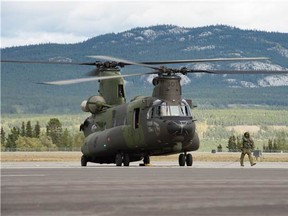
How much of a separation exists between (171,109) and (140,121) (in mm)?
2638

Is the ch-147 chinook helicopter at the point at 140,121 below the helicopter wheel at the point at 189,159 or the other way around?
the other way around

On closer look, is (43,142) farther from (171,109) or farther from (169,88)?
(171,109)

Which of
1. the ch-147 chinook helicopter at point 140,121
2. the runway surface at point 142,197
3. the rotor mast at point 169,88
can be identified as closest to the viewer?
the runway surface at point 142,197

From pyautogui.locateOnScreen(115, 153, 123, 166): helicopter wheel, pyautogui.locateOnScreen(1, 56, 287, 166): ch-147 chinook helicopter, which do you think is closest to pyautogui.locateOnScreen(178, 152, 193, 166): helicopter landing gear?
pyautogui.locateOnScreen(1, 56, 287, 166): ch-147 chinook helicopter

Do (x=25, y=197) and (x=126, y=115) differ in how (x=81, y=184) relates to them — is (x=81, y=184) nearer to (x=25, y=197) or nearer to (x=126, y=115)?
(x=25, y=197)

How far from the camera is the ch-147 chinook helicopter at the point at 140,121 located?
4562 centimetres

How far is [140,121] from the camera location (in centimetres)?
4784

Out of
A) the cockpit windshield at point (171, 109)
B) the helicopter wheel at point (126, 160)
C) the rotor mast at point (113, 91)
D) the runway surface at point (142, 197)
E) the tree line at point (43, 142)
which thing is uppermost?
the rotor mast at point (113, 91)

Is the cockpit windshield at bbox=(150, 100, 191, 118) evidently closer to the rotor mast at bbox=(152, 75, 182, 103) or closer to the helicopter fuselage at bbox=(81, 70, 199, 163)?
the helicopter fuselage at bbox=(81, 70, 199, 163)

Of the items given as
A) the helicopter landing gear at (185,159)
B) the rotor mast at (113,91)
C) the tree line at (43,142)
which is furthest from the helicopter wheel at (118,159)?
the tree line at (43,142)

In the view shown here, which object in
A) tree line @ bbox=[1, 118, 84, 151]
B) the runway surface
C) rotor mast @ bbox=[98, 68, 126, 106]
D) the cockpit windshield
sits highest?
rotor mast @ bbox=[98, 68, 126, 106]

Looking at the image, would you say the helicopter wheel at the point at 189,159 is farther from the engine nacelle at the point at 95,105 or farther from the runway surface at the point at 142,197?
the runway surface at the point at 142,197

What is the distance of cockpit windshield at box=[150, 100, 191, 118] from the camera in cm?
4566

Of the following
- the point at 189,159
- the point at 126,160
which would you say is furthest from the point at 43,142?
the point at 189,159
